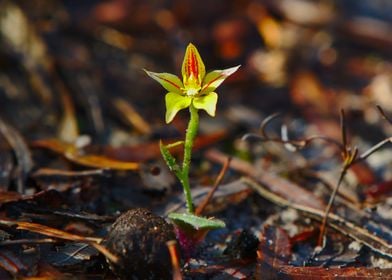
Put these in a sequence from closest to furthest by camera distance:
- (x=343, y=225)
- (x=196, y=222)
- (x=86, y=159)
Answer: (x=196, y=222)
(x=343, y=225)
(x=86, y=159)

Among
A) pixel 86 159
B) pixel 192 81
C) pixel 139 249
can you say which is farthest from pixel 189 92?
pixel 86 159

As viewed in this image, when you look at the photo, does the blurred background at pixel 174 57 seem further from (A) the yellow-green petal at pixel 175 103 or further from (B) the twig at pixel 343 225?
(A) the yellow-green petal at pixel 175 103

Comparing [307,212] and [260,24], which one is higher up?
[260,24]

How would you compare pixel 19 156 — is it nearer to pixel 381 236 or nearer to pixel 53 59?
pixel 53 59

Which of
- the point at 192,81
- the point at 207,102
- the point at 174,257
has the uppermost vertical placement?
the point at 192,81

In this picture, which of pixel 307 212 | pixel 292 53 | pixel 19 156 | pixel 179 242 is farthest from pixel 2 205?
pixel 292 53

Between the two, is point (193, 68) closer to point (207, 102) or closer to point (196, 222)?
point (207, 102)
